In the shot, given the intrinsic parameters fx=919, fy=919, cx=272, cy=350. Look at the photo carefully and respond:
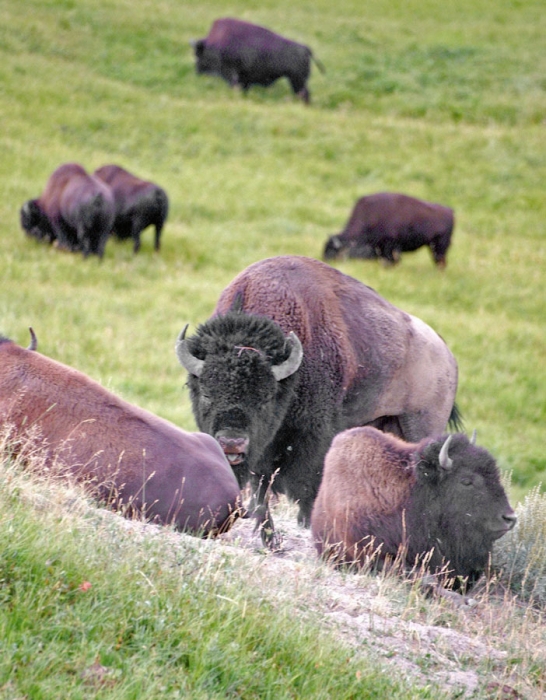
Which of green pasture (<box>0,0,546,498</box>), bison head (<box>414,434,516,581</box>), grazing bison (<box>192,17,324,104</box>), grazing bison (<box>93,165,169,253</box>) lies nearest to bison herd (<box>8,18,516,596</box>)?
bison head (<box>414,434,516,581</box>)

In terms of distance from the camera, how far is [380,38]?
42.3m

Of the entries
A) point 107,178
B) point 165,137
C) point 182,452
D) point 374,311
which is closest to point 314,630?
point 182,452

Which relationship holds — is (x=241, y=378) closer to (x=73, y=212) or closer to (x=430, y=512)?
(x=430, y=512)

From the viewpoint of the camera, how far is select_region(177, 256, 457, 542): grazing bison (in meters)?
7.00

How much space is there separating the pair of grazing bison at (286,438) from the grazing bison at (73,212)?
39.4 feet

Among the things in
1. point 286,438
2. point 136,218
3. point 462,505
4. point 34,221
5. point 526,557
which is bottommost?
point 34,221

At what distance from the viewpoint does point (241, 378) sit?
22.9ft

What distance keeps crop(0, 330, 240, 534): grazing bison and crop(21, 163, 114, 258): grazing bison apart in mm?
13362

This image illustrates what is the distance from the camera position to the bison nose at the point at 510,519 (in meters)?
6.52

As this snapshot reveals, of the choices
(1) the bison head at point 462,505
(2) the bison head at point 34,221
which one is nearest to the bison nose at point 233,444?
(1) the bison head at point 462,505

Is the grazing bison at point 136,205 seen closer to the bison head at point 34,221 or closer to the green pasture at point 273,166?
the green pasture at point 273,166

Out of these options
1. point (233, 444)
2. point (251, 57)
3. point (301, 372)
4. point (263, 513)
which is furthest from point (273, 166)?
point (233, 444)

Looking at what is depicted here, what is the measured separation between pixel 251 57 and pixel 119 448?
29.1 meters

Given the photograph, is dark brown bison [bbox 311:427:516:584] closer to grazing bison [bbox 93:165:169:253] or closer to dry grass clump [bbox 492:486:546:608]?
dry grass clump [bbox 492:486:546:608]
